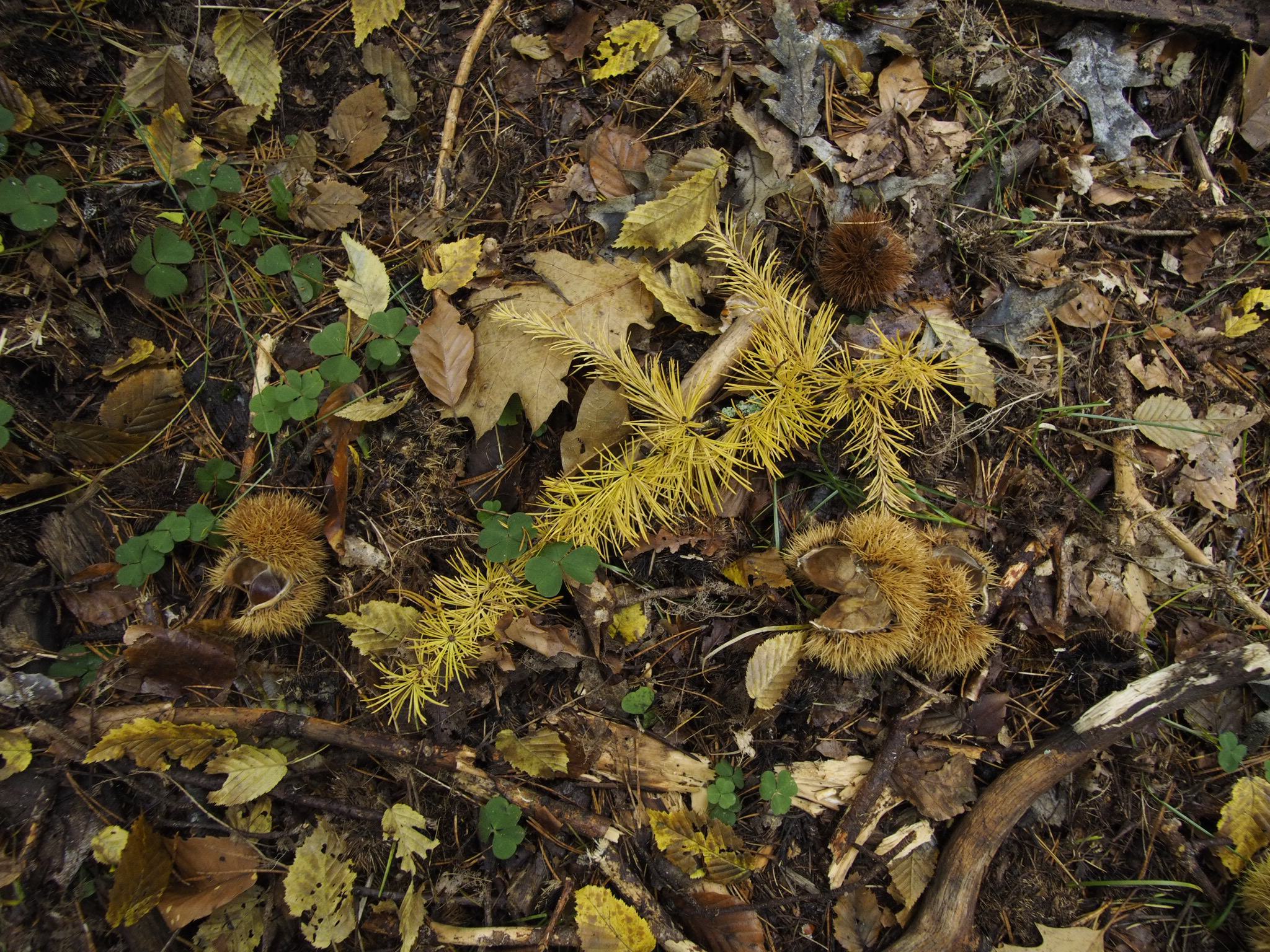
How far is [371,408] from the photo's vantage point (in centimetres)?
232

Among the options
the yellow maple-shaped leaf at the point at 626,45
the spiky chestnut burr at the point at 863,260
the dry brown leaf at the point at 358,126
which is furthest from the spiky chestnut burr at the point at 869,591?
the dry brown leaf at the point at 358,126

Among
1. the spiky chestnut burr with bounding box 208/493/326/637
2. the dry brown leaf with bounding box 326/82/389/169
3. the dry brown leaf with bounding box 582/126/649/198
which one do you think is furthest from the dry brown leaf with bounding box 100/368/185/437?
the dry brown leaf with bounding box 582/126/649/198

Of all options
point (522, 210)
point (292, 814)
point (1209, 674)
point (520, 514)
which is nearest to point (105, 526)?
point (292, 814)

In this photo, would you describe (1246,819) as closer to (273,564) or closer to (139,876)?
(273,564)

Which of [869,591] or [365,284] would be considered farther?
[365,284]

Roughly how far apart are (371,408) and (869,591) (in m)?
1.74

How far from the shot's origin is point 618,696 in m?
2.28

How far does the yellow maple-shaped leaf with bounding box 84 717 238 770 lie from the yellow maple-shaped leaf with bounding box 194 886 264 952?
1.53 ft

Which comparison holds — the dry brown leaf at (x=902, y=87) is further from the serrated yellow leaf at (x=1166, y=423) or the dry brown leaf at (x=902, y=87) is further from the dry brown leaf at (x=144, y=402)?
the dry brown leaf at (x=144, y=402)

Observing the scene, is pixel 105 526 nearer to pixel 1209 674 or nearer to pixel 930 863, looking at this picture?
pixel 930 863

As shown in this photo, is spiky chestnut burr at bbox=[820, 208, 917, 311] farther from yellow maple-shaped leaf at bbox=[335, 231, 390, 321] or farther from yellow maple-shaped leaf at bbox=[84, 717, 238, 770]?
yellow maple-shaped leaf at bbox=[84, 717, 238, 770]

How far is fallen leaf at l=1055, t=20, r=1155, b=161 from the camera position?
271cm

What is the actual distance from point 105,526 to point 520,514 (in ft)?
5.09

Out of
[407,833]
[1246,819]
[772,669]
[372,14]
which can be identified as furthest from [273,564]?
[1246,819]
